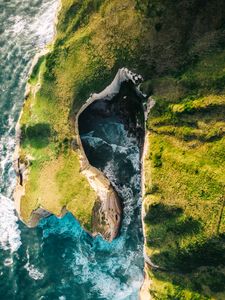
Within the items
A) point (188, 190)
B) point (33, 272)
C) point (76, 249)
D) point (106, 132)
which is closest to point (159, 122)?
point (188, 190)

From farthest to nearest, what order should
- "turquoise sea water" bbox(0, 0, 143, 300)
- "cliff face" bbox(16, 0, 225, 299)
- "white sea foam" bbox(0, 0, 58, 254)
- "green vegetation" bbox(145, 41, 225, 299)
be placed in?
"white sea foam" bbox(0, 0, 58, 254)
"turquoise sea water" bbox(0, 0, 143, 300)
"cliff face" bbox(16, 0, 225, 299)
"green vegetation" bbox(145, 41, 225, 299)

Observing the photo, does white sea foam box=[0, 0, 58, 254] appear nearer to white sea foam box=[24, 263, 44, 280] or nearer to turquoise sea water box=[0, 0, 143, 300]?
turquoise sea water box=[0, 0, 143, 300]

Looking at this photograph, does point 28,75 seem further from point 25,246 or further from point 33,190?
point 25,246

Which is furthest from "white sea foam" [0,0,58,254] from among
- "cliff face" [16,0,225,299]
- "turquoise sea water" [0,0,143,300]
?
"cliff face" [16,0,225,299]

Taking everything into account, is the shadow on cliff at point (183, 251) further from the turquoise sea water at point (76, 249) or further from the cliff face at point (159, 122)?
the turquoise sea water at point (76, 249)

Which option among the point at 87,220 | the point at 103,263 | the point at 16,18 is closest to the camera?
the point at 87,220

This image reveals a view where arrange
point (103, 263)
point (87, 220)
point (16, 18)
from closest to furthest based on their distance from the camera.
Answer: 1. point (87, 220)
2. point (103, 263)
3. point (16, 18)

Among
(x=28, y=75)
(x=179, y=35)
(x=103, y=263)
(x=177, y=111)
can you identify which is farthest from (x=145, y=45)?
(x=103, y=263)

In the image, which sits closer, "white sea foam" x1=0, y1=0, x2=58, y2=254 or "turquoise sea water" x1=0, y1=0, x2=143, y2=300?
"turquoise sea water" x1=0, y1=0, x2=143, y2=300
